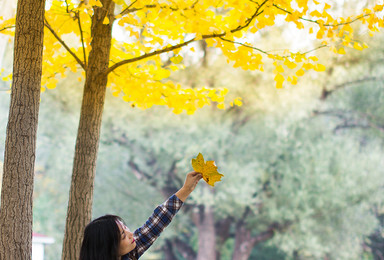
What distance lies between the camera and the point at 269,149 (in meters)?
8.95

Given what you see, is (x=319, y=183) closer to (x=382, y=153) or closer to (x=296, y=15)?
(x=382, y=153)

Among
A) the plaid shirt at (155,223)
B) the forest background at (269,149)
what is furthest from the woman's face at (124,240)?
the forest background at (269,149)

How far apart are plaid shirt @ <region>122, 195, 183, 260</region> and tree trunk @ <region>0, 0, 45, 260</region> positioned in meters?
0.48

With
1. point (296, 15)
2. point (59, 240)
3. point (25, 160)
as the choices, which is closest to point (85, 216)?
point (25, 160)

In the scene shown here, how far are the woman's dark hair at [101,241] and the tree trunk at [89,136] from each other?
81 cm

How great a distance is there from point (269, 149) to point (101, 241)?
24.9 feet

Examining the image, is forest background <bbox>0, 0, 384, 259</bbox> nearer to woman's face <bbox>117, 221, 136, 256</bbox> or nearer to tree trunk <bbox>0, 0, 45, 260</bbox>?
tree trunk <bbox>0, 0, 45, 260</bbox>

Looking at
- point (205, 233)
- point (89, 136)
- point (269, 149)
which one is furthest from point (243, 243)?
point (89, 136)

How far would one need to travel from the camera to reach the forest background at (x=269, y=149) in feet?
29.0

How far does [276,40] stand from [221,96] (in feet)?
21.7

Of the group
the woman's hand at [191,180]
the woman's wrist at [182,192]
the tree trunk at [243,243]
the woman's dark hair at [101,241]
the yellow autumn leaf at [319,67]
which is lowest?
the tree trunk at [243,243]

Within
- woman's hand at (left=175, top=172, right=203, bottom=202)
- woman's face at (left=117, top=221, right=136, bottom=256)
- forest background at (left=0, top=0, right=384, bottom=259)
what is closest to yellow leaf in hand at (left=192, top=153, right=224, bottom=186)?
woman's hand at (left=175, top=172, right=203, bottom=202)

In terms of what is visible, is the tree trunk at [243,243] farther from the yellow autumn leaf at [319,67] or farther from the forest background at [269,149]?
the yellow autumn leaf at [319,67]

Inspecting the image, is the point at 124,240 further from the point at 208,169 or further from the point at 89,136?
the point at 89,136
